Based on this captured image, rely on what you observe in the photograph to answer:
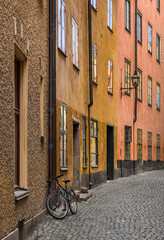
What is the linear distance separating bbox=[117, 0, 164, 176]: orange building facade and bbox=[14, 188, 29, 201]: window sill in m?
13.6

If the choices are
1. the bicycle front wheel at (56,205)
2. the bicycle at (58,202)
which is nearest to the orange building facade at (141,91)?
the bicycle at (58,202)

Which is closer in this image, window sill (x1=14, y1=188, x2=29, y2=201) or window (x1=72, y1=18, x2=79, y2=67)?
window sill (x1=14, y1=188, x2=29, y2=201)

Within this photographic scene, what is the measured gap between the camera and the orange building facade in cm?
2312

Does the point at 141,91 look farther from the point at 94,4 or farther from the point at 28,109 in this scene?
the point at 28,109

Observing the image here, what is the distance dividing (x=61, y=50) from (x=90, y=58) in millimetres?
4673

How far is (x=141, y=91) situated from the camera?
2695 cm

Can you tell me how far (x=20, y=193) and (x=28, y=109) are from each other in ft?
4.81

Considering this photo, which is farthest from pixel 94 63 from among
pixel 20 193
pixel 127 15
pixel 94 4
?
pixel 20 193

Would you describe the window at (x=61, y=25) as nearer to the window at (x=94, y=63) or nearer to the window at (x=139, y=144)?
the window at (x=94, y=63)

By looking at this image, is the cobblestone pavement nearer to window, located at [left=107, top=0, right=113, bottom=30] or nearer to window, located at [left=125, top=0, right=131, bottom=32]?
window, located at [left=107, top=0, right=113, bottom=30]

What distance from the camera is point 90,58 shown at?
57.3 feet

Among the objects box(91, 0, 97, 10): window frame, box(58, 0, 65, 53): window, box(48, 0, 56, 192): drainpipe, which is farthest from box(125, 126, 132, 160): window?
box(48, 0, 56, 192): drainpipe

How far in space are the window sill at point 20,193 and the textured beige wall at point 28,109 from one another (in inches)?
4.3

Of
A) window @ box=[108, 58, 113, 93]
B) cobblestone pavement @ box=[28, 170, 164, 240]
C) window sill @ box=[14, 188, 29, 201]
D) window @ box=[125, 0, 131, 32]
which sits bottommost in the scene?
cobblestone pavement @ box=[28, 170, 164, 240]
